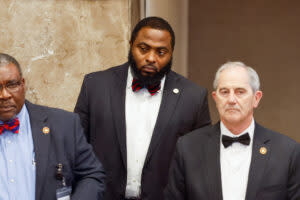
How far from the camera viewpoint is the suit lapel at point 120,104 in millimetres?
3205

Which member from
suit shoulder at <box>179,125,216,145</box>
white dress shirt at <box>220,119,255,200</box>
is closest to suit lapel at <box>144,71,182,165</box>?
suit shoulder at <box>179,125,216,145</box>

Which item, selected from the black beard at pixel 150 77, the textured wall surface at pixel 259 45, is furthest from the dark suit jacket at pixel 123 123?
the textured wall surface at pixel 259 45

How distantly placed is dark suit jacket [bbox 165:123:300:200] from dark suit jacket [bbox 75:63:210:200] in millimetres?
445

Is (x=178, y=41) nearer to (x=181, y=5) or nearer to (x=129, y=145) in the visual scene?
(x=181, y=5)

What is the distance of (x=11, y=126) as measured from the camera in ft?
8.74

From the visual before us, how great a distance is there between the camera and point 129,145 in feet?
10.6

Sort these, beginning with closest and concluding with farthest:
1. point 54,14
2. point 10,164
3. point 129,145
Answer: point 10,164
point 129,145
point 54,14

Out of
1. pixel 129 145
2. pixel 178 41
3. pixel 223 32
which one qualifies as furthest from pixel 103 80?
pixel 223 32

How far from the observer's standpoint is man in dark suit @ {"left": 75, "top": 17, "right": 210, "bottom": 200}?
126 inches

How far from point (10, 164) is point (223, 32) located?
518cm

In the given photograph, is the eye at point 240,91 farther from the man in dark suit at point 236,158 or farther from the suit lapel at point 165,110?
the suit lapel at point 165,110

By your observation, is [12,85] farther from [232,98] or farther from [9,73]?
[232,98]

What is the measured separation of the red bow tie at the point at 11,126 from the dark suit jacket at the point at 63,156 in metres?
0.09

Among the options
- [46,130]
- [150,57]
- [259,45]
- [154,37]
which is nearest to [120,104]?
[150,57]
